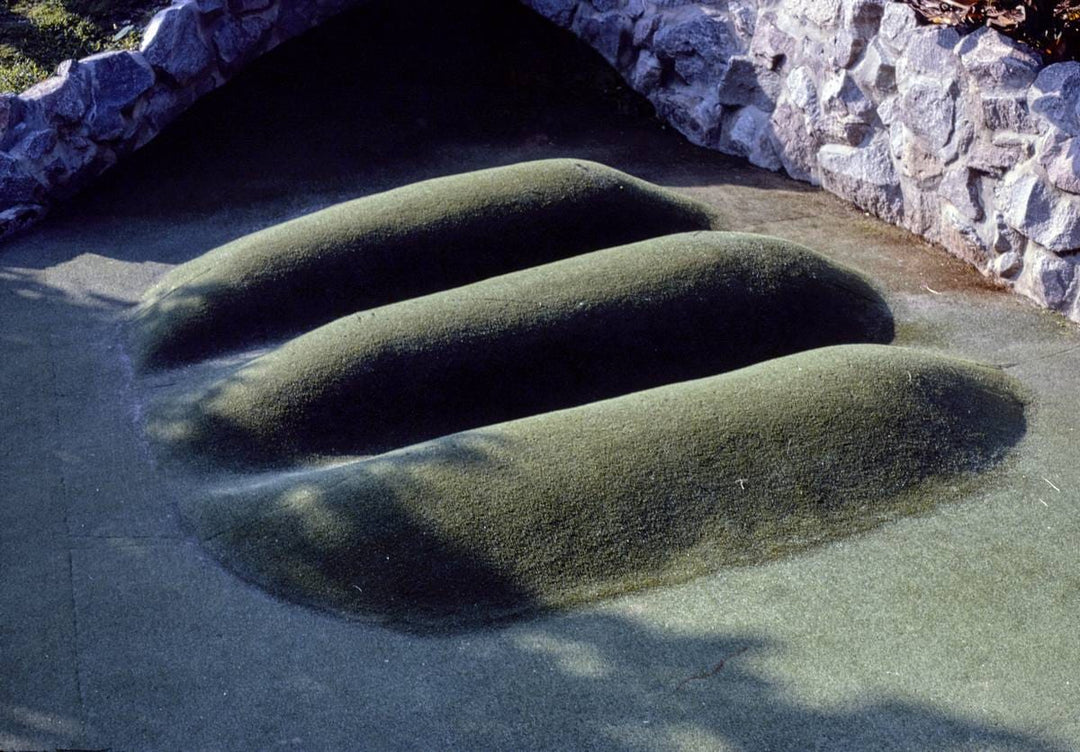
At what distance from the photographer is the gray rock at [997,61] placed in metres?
5.27

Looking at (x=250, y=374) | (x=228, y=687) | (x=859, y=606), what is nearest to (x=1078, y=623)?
(x=859, y=606)

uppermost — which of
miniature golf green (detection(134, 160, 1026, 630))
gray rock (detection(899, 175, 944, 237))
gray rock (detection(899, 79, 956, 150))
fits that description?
gray rock (detection(899, 79, 956, 150))

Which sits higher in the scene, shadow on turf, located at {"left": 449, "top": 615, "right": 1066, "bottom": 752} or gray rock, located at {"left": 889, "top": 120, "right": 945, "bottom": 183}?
gray rock, located at {"left": 889, "top": 120, "right": 945, "bottom": 183}

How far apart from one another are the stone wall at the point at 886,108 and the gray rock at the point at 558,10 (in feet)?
0.04

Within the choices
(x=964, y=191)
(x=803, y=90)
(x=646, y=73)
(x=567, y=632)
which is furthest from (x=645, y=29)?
(x=567, y=632)

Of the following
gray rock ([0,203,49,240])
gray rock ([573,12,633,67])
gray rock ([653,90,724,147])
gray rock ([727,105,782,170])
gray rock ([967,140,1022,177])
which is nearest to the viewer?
gray rock ([967,140,1022,177])

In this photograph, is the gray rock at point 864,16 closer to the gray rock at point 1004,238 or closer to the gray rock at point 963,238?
the gray rock at point 963,238

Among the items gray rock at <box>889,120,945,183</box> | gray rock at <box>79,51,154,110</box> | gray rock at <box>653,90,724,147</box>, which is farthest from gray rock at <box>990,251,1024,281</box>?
gray rock at <box>79,51,154,110</box>

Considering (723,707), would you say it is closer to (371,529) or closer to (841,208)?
(371,529)

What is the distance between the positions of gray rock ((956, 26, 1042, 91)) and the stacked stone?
4826 millimetres

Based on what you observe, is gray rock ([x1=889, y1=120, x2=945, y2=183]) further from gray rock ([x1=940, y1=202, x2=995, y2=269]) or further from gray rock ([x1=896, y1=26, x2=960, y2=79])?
gray rock ([x1=896, y1=26, x2=960, y2=79])

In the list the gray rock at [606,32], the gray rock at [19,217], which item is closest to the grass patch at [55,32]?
the gray rock at [19,217]

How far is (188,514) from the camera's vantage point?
4.18 metres

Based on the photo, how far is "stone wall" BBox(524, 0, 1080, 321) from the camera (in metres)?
5.24
